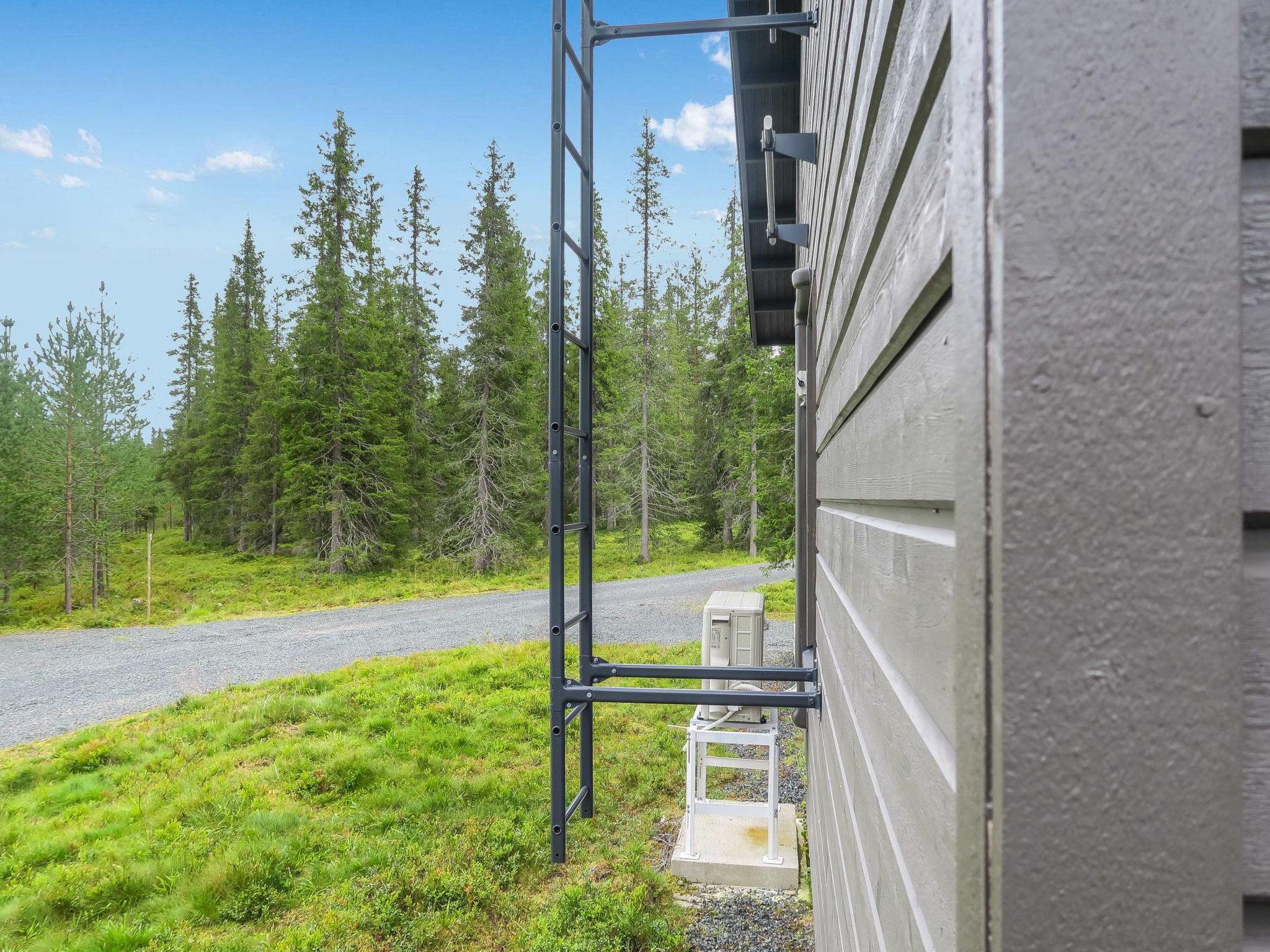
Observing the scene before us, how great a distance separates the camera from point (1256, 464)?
0.34 metres

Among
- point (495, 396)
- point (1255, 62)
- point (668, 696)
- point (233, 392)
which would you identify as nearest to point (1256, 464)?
point (1255, 62)

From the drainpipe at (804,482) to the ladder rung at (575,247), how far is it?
1004mm

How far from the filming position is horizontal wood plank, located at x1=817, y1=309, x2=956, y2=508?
1.72 ft

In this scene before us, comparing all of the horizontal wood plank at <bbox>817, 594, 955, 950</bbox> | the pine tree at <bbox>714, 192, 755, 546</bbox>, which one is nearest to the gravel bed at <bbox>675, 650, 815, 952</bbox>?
the horizontal wood plank at <bbox>817, 594, 955, 950</bbox>

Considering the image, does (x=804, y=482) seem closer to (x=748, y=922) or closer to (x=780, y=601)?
(x=748, y=922)

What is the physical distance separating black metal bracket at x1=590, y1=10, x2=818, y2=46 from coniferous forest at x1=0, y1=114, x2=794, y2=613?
11.2 m

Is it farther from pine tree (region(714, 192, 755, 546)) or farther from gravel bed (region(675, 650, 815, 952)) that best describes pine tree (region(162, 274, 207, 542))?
gravel bed (region(675, 650, 815, 952))

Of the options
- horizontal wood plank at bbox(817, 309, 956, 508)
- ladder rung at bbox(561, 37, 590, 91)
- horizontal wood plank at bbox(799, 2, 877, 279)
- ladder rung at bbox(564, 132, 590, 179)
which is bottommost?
horizontal wood plank at bbox(817, 309, 956, 508)

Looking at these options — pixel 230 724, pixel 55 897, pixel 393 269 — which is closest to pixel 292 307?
pixel 393 269

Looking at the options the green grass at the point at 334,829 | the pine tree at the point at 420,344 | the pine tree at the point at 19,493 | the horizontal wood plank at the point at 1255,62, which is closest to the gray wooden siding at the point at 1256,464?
the horizontal wood plank at the point at 1255,62

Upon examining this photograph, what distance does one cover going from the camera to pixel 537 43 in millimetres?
48062

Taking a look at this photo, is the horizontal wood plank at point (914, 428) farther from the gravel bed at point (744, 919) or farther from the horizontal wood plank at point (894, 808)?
the gravel bed at point (744, 919)

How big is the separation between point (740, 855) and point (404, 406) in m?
17.2

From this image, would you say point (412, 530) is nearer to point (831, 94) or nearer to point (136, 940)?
point (136, 940)
